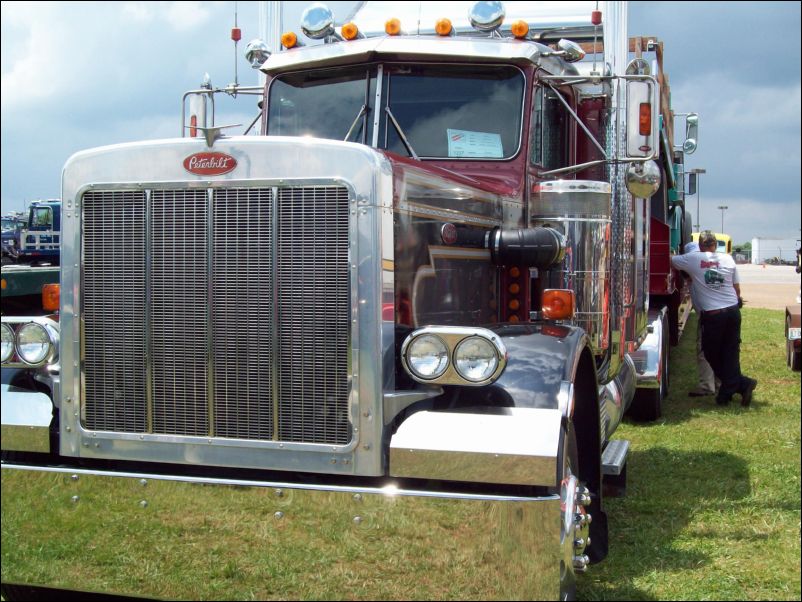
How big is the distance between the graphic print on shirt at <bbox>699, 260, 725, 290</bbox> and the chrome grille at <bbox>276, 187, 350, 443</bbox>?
6.64 m

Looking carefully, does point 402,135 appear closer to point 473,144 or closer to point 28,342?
point 473,144

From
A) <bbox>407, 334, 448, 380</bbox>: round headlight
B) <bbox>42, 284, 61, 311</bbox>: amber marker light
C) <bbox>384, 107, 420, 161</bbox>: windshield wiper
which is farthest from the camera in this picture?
<bbox>384, 107, 420, 161</bbox>: windshield wiper

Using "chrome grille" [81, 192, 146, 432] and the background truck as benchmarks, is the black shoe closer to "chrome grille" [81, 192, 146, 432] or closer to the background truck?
"chrome grille" [81, 192, 146, 432]

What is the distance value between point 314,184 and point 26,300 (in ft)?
24.7

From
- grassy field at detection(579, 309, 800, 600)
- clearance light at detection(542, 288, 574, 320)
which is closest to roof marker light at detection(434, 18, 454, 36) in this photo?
clearance light at detection(542, 288, 574, 320)

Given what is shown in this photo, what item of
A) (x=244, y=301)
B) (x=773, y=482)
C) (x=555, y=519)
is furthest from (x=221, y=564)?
(x=773, y=482)

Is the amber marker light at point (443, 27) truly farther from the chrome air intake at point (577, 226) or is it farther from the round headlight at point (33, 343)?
the round headlight at point (33, 343)

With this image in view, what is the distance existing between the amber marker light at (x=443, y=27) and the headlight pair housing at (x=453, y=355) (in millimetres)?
2388

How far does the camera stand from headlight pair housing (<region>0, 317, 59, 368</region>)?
3754 mm

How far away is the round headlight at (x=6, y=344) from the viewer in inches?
150

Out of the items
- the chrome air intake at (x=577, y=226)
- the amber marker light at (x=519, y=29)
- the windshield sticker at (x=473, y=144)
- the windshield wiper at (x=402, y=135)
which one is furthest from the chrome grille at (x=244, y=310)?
the amber marker light at (x=519, y=29)

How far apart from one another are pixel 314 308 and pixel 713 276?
6.71 metres

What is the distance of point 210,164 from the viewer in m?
3.45

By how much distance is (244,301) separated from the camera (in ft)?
11.3
